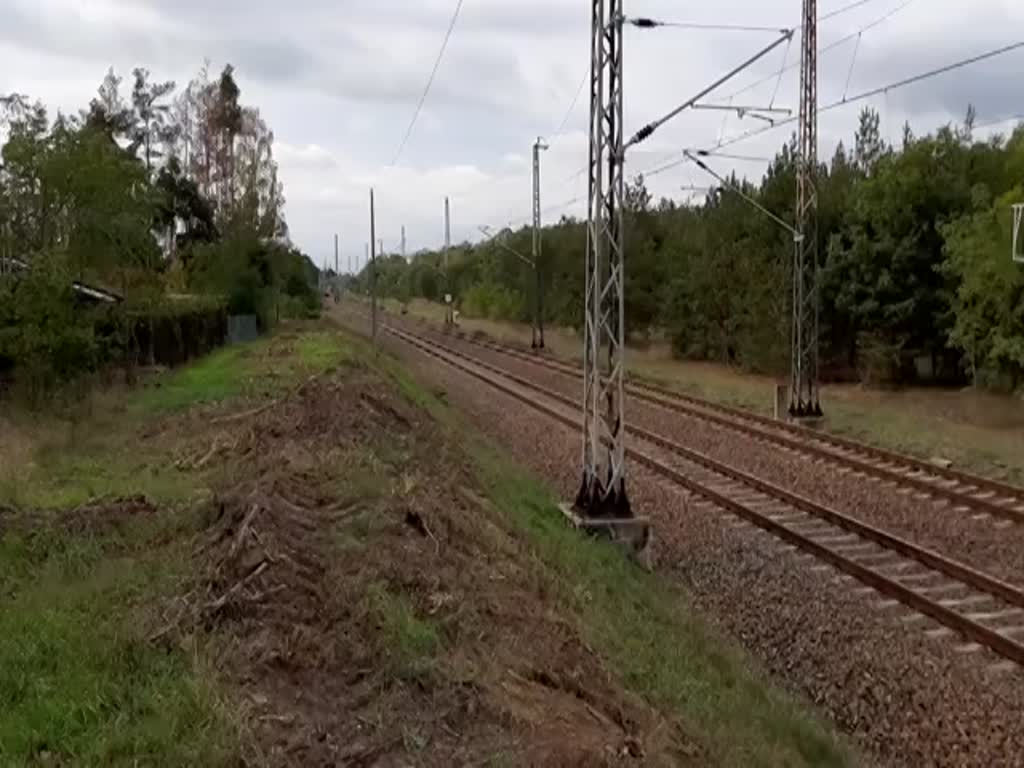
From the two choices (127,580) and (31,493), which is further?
(31,493)

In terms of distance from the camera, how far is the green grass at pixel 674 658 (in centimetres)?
911

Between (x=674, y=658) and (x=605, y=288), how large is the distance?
6.82m

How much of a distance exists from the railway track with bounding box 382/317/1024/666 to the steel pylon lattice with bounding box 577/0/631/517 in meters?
2.66

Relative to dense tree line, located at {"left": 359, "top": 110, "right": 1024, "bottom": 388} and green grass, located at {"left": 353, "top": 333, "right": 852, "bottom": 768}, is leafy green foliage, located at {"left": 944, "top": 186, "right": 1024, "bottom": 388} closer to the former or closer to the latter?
dense tree line, located at {"left": 359, "top": 110, "right": 1024, "bottom": 388}

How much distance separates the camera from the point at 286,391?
1107 inches

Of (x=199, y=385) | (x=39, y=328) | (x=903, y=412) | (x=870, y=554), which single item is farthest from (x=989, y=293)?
(x=39, y=328)

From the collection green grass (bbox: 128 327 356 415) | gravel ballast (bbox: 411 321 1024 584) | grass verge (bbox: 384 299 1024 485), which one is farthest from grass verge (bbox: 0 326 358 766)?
grass verge (bbox: 384 299 1024 485)

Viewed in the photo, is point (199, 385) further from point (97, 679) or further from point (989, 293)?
point (97, 679)

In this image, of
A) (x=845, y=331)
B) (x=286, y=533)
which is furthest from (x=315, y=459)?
(x=845, y=331)

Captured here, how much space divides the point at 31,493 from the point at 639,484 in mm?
10421

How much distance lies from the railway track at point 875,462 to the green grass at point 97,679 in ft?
42.6

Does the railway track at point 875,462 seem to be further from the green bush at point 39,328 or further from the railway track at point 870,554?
the green bush at point 39,328

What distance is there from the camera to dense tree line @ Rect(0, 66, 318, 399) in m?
27.0

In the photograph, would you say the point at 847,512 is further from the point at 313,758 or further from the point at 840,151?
the point at 840,151
